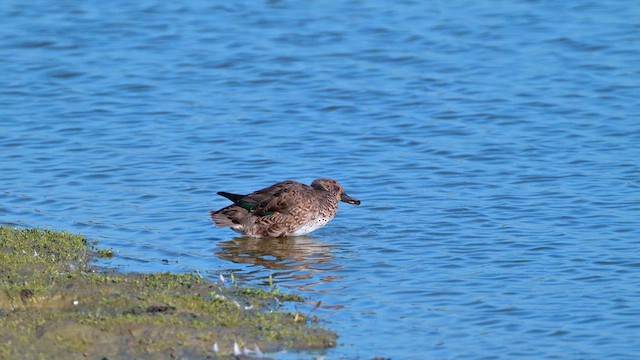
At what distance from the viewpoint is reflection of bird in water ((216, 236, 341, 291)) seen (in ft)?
32.4

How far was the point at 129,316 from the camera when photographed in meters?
7.79

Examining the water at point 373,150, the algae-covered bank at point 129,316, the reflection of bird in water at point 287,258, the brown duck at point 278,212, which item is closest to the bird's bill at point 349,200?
the brown duck at point 278,212

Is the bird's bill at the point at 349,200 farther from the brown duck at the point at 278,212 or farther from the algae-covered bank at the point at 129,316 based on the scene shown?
the algae-covered bank at the point at 129,316

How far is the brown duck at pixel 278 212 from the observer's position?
37.6ft

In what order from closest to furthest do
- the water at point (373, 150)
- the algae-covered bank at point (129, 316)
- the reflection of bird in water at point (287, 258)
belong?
the algae-covered bank at point (129, 316)
the water at point (373, 150)
the reflection of bird in water at point (287, 258)

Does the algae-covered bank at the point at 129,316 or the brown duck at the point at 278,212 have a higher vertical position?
the algae-covered bank at the point at 129,316

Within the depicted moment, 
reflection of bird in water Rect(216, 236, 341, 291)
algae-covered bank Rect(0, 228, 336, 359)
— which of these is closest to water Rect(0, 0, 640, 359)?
reflection of bird in water Rect(216, 236, 341, 291)

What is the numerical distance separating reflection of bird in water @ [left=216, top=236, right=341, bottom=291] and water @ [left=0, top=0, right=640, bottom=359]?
Answer: 4 cm

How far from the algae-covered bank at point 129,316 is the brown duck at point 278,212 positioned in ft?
7.00

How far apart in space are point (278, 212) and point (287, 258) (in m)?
0.89

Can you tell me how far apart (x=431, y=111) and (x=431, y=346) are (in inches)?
323

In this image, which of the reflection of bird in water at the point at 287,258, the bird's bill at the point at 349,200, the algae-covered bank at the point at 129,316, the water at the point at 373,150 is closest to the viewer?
the algae-covered bank at the point at 129,316

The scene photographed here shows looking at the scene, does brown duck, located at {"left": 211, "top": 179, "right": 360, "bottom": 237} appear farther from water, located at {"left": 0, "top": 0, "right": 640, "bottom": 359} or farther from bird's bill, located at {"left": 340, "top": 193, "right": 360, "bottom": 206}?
water, located at {"left": 0, "top": 0, "right": 640, "bottom": 359}

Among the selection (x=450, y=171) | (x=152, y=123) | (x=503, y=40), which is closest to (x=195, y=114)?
(x=152, y=123)
